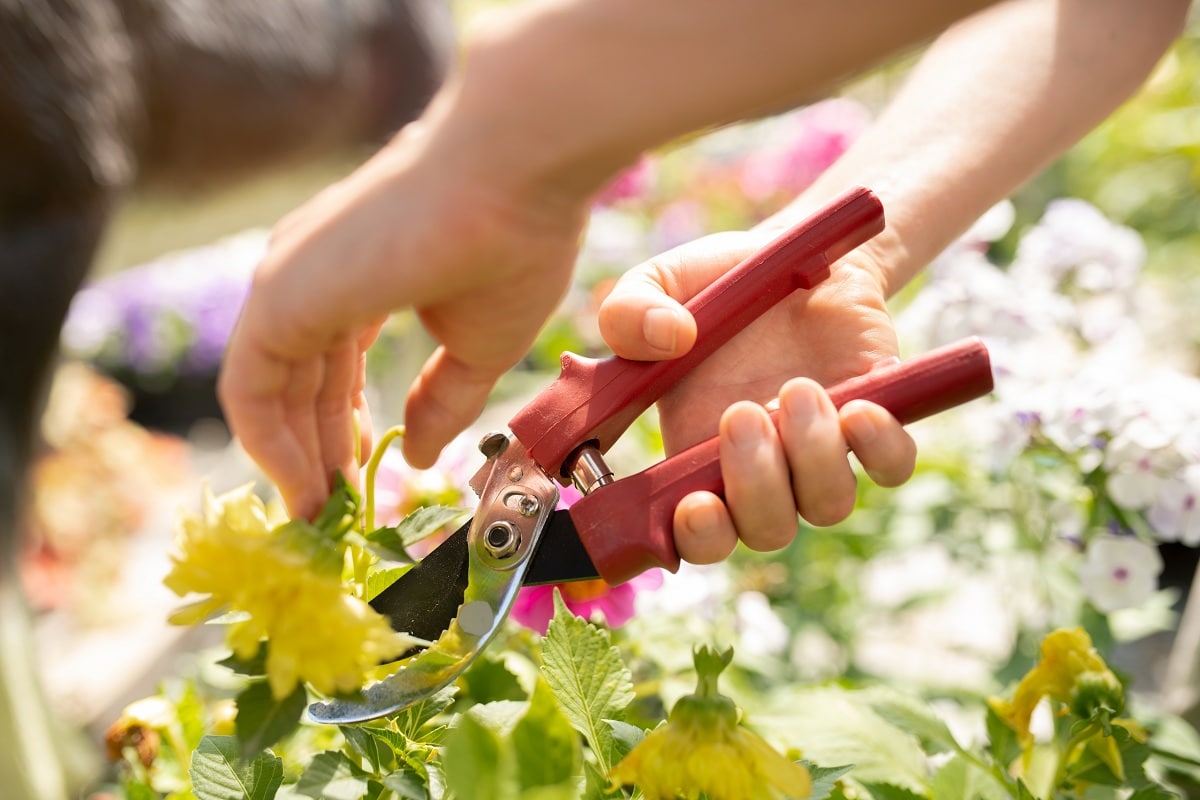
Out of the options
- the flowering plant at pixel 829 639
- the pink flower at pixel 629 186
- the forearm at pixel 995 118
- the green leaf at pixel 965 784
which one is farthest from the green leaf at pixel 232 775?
the pink flower at pixel 629 186

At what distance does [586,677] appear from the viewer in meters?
0.45

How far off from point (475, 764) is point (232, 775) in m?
0.20

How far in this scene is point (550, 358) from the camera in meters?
1.81

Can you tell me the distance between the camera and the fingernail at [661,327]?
1.63 feet

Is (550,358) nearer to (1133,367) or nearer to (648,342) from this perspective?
(1133,367)

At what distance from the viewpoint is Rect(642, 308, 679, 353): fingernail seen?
1.63ft

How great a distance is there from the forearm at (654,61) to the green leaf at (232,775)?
0.29 metres

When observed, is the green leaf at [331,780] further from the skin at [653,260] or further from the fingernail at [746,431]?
the fingernail at [746,431]

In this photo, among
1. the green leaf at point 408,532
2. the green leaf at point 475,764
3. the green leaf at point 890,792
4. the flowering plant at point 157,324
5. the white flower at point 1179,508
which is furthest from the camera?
the flowering plant at point 157,324

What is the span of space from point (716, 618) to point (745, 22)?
633 mm

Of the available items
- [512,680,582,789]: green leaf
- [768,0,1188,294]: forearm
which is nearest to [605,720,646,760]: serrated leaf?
[512,680,582,789]: green leaf

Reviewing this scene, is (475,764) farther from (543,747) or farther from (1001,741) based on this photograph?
(1001,741)

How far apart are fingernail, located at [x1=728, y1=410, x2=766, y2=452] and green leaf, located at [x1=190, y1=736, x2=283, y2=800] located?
10.1 inches

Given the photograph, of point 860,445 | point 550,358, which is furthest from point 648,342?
point 550,358
